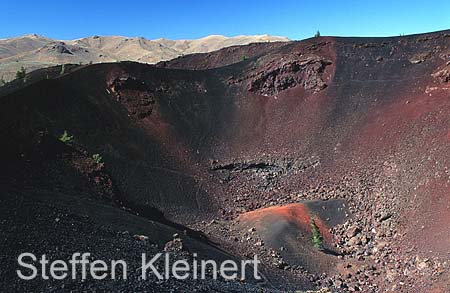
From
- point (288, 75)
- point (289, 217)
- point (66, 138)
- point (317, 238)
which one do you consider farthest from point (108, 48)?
point (317, 238)

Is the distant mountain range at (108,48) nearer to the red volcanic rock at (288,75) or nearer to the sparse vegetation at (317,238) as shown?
the red volcanic rock at (288,75)

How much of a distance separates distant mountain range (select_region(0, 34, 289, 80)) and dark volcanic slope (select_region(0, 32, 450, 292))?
91.8 metres

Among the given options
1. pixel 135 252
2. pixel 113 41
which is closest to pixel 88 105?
pixel 135 252

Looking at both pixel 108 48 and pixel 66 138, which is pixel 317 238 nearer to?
pixel 66 138

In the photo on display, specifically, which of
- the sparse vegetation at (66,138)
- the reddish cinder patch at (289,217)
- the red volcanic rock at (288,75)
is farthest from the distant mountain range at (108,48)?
the reddish cinder patch at (289,217)

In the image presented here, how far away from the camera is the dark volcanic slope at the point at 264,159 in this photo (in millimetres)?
18375

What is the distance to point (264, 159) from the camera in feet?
104

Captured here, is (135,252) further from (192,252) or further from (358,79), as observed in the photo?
(358,79)

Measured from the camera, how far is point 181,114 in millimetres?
34531

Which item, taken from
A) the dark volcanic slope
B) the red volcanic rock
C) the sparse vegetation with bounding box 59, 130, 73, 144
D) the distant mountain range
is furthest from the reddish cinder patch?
the distant mountain range

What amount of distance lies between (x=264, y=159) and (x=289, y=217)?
8.13m

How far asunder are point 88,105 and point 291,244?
17025 mm

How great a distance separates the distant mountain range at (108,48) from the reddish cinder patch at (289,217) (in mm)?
103837

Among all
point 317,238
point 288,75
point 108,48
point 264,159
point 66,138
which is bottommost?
point 317,238
